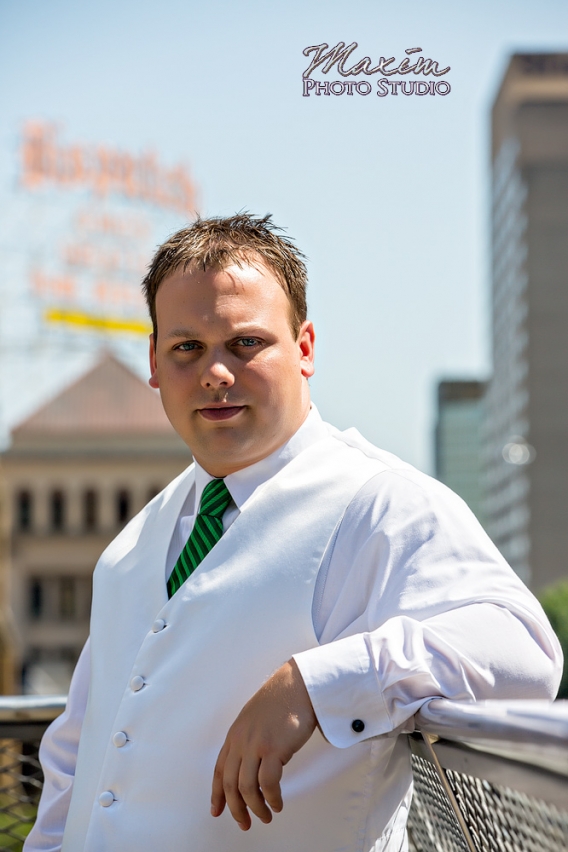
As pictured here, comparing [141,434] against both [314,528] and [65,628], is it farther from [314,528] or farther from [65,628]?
[314,528]

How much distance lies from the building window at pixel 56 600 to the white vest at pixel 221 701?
52258 millimetres

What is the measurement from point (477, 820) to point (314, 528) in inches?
18.0

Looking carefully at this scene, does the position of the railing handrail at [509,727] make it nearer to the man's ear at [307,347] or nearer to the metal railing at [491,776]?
the metal railing at [491,776]

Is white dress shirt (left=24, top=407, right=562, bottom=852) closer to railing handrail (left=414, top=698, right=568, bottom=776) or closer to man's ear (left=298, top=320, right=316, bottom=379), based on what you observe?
railing handrail (left=414, top=698, right=568, bottom=776)

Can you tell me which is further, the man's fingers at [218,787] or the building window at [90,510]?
the building window at [90,510]

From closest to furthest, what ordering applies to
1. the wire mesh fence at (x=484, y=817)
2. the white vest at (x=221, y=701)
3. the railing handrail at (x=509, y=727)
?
the railing handrail at (x=509, y=727), the wire mesh fence at (x=484, y=817), the white vest at (x=221, y=701)

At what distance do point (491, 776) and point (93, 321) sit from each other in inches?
1865

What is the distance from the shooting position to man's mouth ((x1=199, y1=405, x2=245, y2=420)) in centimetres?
175

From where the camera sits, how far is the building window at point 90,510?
54.2 m

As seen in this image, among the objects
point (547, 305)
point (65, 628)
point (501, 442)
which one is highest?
point (547, 305)

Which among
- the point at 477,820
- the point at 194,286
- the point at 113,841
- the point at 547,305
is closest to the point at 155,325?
the point at 194,286

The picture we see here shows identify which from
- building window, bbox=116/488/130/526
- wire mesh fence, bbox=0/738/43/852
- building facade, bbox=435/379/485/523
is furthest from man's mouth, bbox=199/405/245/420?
building facade, bbox=435/379/485/523

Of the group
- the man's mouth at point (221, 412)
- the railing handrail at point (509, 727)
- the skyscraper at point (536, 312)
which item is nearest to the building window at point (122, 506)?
the skyscraper at point (536, 312)

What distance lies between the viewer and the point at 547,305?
229ft
